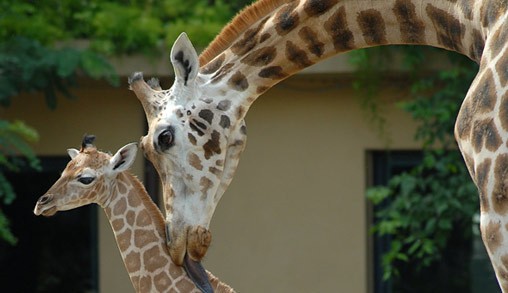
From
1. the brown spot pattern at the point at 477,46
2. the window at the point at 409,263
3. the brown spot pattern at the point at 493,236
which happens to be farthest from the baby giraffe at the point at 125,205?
the window at the point at 409,263

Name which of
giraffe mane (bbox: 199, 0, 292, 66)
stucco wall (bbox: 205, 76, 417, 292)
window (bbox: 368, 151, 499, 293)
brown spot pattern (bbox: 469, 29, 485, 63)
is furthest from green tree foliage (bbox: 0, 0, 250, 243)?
brown spot pattern (bbox: 469, 29, 485, 63)

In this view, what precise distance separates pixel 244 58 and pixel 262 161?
502cm

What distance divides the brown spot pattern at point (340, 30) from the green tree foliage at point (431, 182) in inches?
165

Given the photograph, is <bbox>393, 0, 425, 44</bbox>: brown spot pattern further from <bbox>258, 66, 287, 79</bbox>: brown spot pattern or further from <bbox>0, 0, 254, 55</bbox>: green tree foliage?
<bbox>0, 0, 254, 55</bbox>: green tree foliage

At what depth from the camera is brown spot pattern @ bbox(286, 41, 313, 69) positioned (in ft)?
12.9

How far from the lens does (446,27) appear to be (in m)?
3.69

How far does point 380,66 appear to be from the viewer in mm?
8516

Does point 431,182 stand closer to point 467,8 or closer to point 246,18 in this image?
point 246,18

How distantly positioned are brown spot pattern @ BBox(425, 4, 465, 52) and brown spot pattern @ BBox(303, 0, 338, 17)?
13.1 inches

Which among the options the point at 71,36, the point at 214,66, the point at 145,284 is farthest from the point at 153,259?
the point at 71,36

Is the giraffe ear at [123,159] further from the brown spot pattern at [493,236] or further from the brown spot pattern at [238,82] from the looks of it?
the brown spot pattern at [493,236]

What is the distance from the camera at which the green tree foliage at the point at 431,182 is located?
26.8ft

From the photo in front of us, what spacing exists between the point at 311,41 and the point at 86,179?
1608 millimetres

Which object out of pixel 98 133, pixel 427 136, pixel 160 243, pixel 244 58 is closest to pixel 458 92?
pixel 427 136
